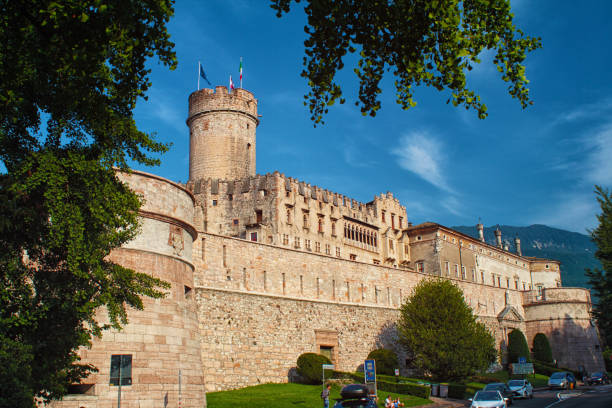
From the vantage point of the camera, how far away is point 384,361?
142 ft

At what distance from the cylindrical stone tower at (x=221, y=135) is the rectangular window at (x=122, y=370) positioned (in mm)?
44481

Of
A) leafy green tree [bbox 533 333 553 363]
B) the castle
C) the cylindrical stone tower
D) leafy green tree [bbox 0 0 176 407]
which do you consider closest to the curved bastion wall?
the castle

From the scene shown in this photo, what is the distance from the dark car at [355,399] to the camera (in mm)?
19469

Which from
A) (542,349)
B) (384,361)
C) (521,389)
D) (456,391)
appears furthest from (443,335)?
(542,349)

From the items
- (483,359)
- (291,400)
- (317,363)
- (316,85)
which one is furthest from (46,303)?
(483,359)

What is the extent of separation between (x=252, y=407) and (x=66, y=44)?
19.8 metres

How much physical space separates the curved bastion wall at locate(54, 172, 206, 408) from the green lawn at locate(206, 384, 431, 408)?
10.9 feet

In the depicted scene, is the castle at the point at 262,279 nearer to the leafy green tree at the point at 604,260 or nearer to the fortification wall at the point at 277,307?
the fortification wall at the point at 277,307

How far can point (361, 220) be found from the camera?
71438 mm

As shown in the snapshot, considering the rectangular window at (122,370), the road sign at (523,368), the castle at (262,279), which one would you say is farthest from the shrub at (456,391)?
the rectangular window at (122,370)

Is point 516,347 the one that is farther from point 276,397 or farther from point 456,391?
point 276,397

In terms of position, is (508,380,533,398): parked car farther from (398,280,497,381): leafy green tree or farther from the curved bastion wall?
the curved bastion wall

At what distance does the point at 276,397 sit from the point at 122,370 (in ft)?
34.3

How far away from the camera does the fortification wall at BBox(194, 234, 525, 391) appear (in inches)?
1374
